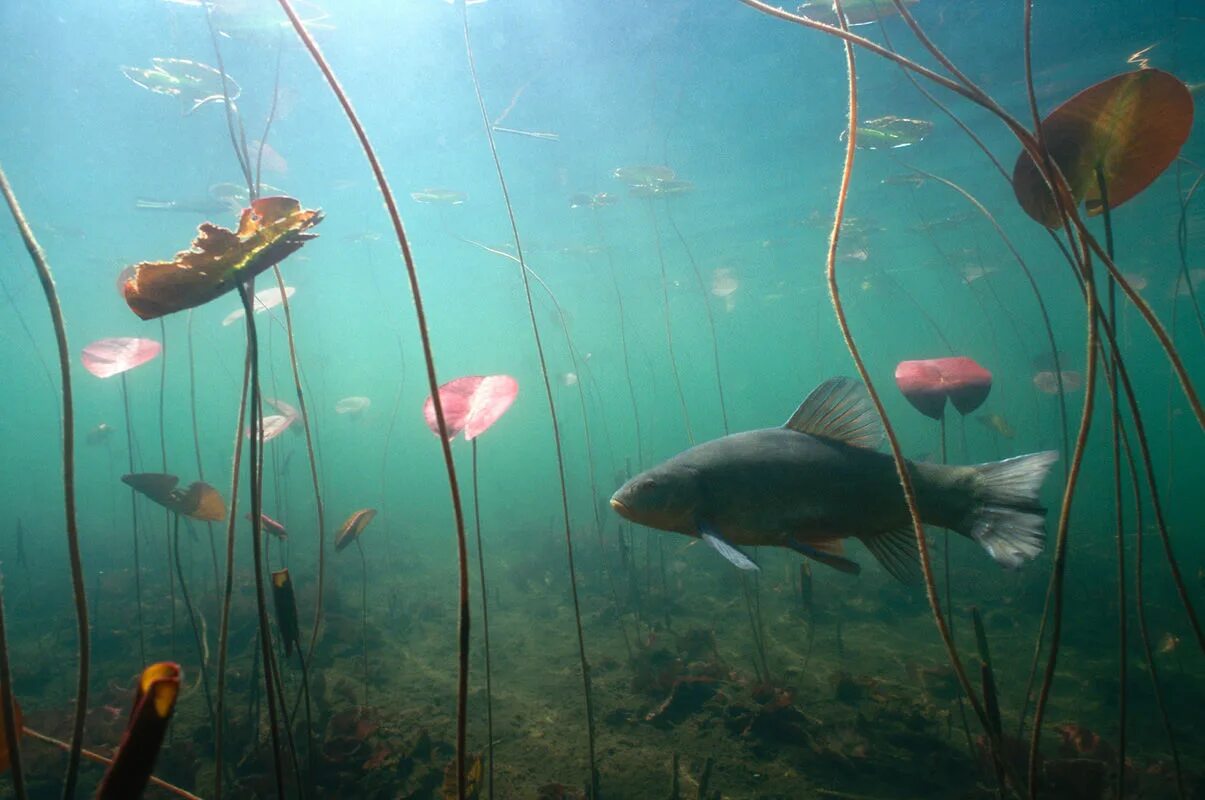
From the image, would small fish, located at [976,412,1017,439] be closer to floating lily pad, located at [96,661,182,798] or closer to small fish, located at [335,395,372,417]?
floating lily pad, located at [96,661,182,798]

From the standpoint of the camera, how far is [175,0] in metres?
9.67

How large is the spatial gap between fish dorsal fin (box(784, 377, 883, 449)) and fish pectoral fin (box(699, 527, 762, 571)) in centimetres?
73

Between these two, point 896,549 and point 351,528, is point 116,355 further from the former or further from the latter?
point 896,549

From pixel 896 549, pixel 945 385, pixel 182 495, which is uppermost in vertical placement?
pixel 945 385

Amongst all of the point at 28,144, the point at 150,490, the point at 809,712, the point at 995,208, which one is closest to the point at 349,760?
the point at 150,490

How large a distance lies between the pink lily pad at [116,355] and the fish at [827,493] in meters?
2.87

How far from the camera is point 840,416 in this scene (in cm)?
270

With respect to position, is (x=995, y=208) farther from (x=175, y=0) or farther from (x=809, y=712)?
(x=175, y=0)

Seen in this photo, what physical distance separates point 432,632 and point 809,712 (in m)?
6.42

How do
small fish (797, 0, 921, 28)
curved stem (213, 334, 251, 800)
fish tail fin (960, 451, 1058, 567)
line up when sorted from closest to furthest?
curved stem (213, 334, 251, 800) < fish tail fin (960, 451, 1058, 567) < small fish (797, 0, 921, 28)

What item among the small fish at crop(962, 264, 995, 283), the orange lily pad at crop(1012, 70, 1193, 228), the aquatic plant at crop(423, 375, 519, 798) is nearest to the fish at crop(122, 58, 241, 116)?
the aquatic plant at crop(423, 375, 519, 798)

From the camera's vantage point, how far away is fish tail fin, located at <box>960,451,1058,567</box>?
213 cm

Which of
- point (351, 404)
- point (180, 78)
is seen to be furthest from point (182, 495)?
point (180, 78)

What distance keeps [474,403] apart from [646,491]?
2.93 ft
